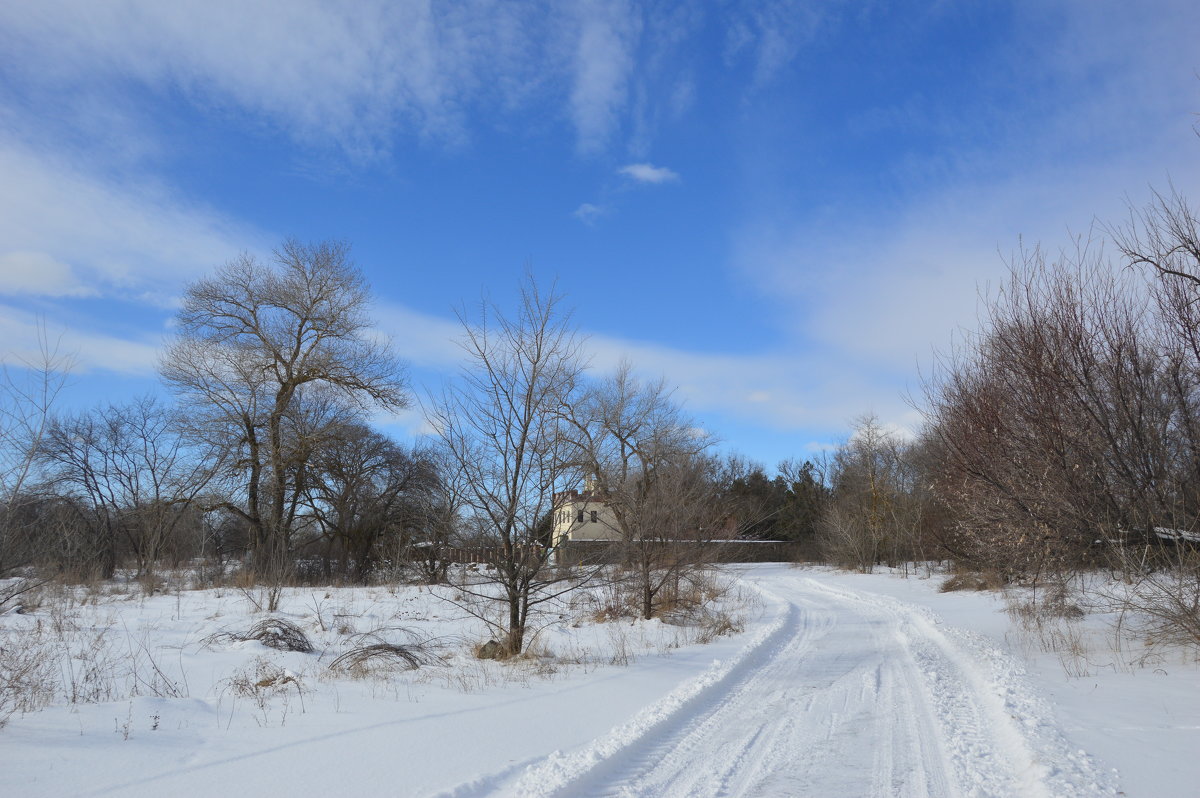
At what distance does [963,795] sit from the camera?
15.8 feet

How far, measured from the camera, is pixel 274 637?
10680mm

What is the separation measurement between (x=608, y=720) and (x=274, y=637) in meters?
6.25

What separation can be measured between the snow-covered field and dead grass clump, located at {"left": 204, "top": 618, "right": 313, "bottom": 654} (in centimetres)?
10

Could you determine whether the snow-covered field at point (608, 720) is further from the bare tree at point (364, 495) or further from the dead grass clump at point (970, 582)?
the bare tree at point (364, 495)

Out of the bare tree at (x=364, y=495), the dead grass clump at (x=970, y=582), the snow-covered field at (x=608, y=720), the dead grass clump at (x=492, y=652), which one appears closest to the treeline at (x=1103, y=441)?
the snow-covered field at (x=608, y=720)

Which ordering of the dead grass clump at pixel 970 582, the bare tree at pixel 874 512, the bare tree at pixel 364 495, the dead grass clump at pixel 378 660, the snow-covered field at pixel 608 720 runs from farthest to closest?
the bare tree at pixel 874 512, the bare tree at pixel 364 495, the dead grass clump at pixel 970 582, the dead grass clump at pixel 378 660, the snow-covered field at pixel 608 720

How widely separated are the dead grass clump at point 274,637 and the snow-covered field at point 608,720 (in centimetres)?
10

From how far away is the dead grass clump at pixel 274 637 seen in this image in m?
10.6

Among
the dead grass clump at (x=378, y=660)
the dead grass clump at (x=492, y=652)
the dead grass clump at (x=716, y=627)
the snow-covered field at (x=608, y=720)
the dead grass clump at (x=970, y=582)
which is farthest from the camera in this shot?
the dead grass clump at (x=970, y=582)

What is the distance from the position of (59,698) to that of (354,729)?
3.11 metres

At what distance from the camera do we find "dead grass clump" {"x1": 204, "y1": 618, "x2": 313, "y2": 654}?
10555 mm

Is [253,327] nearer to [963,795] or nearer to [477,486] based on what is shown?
[477,486]

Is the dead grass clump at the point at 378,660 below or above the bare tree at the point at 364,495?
below

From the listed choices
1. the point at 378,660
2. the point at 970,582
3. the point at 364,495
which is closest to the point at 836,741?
the point at 378,660
